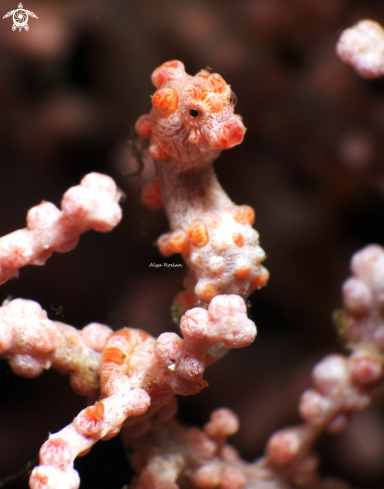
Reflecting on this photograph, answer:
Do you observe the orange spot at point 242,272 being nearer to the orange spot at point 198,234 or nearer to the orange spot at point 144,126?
the orange spot at point 198,234

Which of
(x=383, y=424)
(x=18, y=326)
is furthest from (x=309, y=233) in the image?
(x=18, y=326)

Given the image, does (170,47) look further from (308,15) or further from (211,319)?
(211,319)

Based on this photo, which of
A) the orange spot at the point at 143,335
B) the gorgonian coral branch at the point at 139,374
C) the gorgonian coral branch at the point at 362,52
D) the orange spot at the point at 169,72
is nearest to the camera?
the gorgonian coral branch at the point at 139,374

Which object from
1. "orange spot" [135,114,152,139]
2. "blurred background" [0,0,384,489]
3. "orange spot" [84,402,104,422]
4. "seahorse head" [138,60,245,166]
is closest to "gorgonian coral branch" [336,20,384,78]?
"blurred background" [0,0,384,489]

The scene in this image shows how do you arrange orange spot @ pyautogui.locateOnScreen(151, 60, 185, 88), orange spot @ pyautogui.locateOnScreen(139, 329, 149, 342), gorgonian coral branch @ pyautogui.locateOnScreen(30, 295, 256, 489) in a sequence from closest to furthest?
gorgonian coral branch @ pyautogui.locateOnScreen(30, 295, 256, 489) < orange spot @ pyautogui.locateOnScreen(151, 60, 185, 88) < orange spot @ pyautogui.locateOnScreen(139, 329, 149, 342)

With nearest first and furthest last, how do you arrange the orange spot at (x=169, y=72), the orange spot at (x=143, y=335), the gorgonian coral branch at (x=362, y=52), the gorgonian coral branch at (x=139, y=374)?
1. the gorgonian coral branch at (x=139, y=374)
2. the orange spot at (x=169, y=72)
3. the orange spot at (x=143, y=335)
4. the gorgonian coral branch at (x=362, y=52)

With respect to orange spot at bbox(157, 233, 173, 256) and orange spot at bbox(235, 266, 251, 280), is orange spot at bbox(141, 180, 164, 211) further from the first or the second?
orange spot at bbox(235, 266, 251, 280)

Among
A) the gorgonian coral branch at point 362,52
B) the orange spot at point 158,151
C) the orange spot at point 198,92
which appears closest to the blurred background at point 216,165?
the gorgonian coral branch at point 362,52
